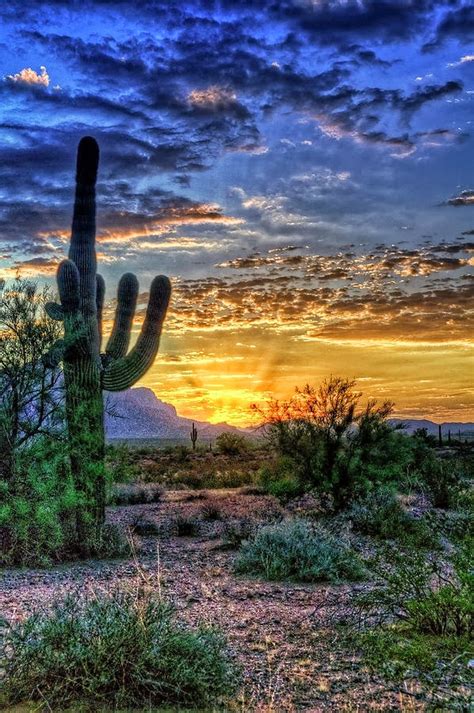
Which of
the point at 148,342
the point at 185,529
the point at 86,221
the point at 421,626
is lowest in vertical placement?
the point at 185,529

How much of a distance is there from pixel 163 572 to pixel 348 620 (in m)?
4.06

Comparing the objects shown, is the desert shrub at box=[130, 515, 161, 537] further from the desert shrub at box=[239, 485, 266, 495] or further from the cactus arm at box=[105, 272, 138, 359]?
the desert shrub at box=[239, 485, 266, 495]

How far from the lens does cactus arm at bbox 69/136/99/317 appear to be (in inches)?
655

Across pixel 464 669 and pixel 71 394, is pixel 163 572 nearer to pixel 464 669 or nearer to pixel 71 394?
pixel 71 394

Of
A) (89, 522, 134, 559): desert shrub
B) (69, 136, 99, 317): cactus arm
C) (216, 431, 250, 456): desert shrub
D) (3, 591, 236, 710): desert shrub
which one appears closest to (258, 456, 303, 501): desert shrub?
(89, 522, 134, 559): desert shrub

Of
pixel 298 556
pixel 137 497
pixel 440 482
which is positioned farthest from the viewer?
pixel 137 497

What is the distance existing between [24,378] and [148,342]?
4882mm

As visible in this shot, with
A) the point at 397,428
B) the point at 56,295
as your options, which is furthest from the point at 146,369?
the point at 397,428

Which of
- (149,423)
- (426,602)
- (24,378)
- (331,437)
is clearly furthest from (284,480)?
(149,423)

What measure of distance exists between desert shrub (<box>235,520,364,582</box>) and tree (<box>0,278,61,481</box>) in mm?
4530

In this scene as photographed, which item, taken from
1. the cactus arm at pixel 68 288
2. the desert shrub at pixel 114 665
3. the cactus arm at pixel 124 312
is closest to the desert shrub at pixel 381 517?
the cactus arm at pixel 124 312

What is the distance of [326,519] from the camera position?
17141 millimetres

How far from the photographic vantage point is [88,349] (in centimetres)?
1587

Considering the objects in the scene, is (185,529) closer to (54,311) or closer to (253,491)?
(54,311)
